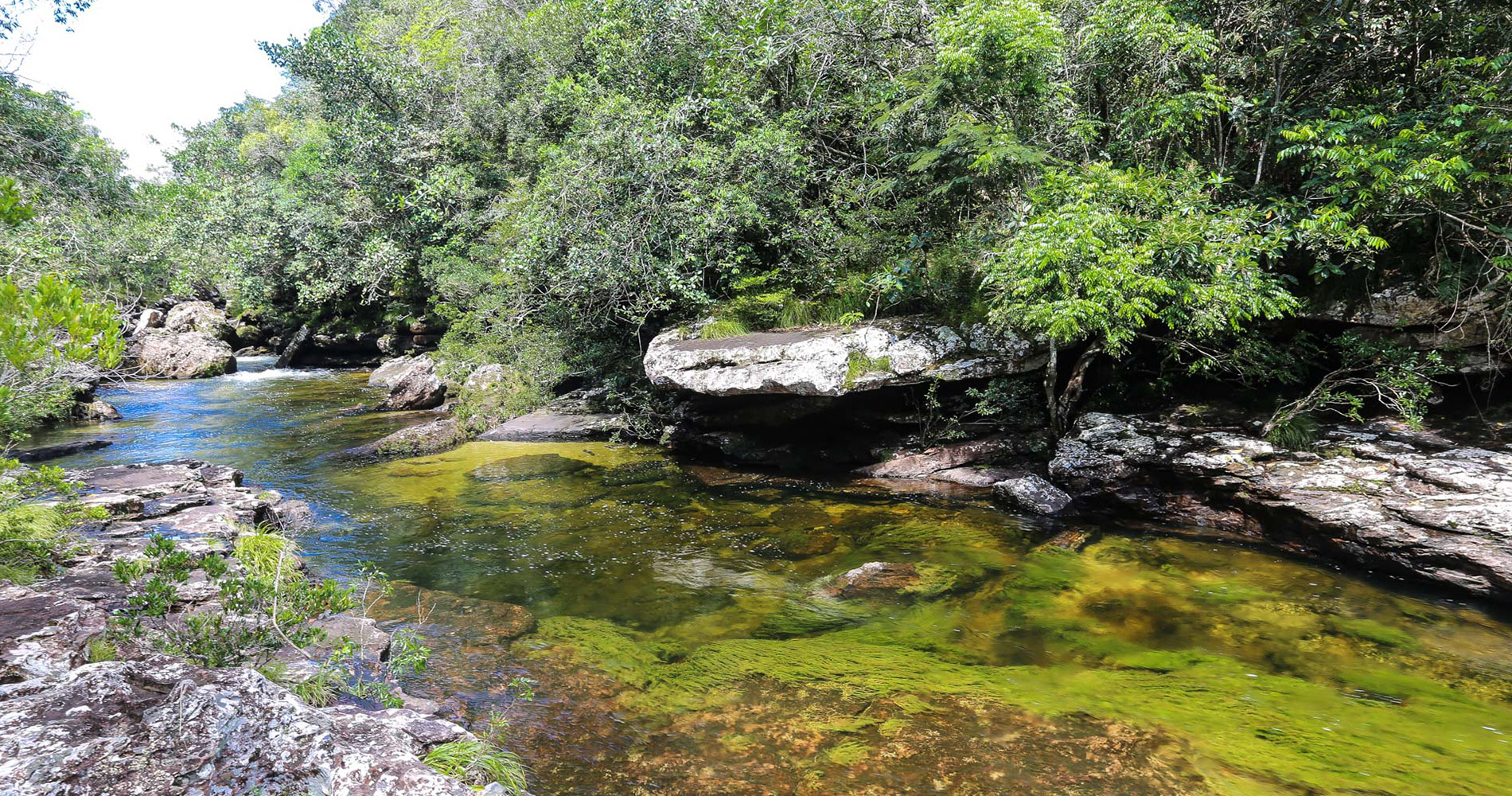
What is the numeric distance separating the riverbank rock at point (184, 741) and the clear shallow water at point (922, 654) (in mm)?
1270

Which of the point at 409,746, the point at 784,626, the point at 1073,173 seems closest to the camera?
the point at 409,746

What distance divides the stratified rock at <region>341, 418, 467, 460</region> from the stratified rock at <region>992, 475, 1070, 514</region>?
35.7 feet

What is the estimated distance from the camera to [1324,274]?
25.3 feet

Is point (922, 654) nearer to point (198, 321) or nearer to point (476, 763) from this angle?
point (476, 763)

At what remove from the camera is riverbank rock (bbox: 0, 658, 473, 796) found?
2.80 m

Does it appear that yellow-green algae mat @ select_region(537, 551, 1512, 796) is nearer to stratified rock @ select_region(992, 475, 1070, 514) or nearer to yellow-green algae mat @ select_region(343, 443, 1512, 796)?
yellow-green algae mat @ select_region(343, 443, 1512, 796)

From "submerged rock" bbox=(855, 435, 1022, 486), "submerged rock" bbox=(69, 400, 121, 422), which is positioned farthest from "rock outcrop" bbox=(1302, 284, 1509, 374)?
"submerged rock" bbox=(69, 400, 121, 422)

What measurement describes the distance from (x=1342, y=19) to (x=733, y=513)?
10492 millimetres

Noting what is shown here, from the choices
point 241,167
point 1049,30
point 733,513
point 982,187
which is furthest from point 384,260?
point 241,167

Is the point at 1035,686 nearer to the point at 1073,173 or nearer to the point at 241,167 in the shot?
the point at 1073,173

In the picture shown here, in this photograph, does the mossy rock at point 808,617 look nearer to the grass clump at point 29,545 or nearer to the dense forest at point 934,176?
the dense forest at point 934,176

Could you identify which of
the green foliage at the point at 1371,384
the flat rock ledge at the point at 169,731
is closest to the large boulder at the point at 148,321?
the flat rock ledge at the point at 169,731

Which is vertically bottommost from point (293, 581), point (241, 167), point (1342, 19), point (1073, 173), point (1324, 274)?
point (293, 581)

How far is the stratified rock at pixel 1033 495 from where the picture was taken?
9.29m
